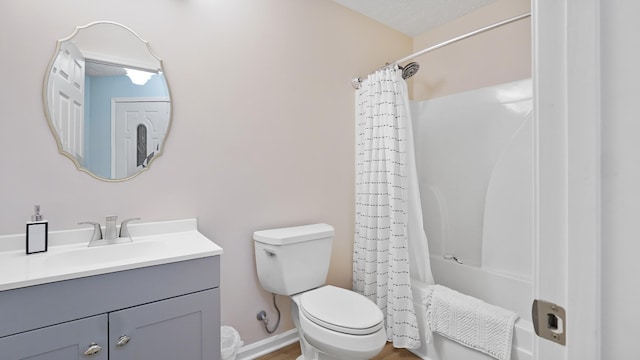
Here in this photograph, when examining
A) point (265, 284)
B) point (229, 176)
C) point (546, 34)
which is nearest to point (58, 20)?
point (229, 176)

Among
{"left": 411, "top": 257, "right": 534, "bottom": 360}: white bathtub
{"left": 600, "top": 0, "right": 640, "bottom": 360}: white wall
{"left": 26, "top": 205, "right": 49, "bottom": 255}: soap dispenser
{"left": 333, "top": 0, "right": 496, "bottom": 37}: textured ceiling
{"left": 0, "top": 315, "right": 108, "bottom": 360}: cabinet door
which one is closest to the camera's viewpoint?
{"left": 600, "top": 0, "right": 640, "bottom": 360}: white wall

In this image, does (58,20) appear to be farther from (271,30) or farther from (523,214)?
(523,214)

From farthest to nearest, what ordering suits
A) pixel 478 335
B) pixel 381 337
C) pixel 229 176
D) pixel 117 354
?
1. pixel 229 176
2. pixel 478 335
3. pixel 381 337
4. pixel 117 354

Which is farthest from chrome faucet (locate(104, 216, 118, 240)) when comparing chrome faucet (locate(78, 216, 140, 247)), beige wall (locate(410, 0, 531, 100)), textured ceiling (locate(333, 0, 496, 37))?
beige wall (locate(410, 0, 531, 100))

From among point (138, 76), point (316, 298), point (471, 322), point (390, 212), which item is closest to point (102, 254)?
point (138, 76)

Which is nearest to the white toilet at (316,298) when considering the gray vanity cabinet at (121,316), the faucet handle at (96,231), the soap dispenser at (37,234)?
the gray vanity cabinet at (121,316)

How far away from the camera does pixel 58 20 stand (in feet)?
4.35

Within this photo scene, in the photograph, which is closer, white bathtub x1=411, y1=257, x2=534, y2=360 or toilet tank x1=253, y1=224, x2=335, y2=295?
white bathtub x1=411, y1=257, x2=534, y2=360

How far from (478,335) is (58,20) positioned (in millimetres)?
2560

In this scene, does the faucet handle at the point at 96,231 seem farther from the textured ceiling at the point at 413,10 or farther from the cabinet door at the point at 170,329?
the textured ceiling at the point at 413,10

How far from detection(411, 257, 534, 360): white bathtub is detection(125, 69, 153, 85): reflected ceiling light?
202 cm

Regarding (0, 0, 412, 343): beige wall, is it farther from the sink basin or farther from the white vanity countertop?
the sink basin

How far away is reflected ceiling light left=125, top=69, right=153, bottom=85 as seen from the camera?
59.5 inches

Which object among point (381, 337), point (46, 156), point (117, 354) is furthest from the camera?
point (381, 337)
